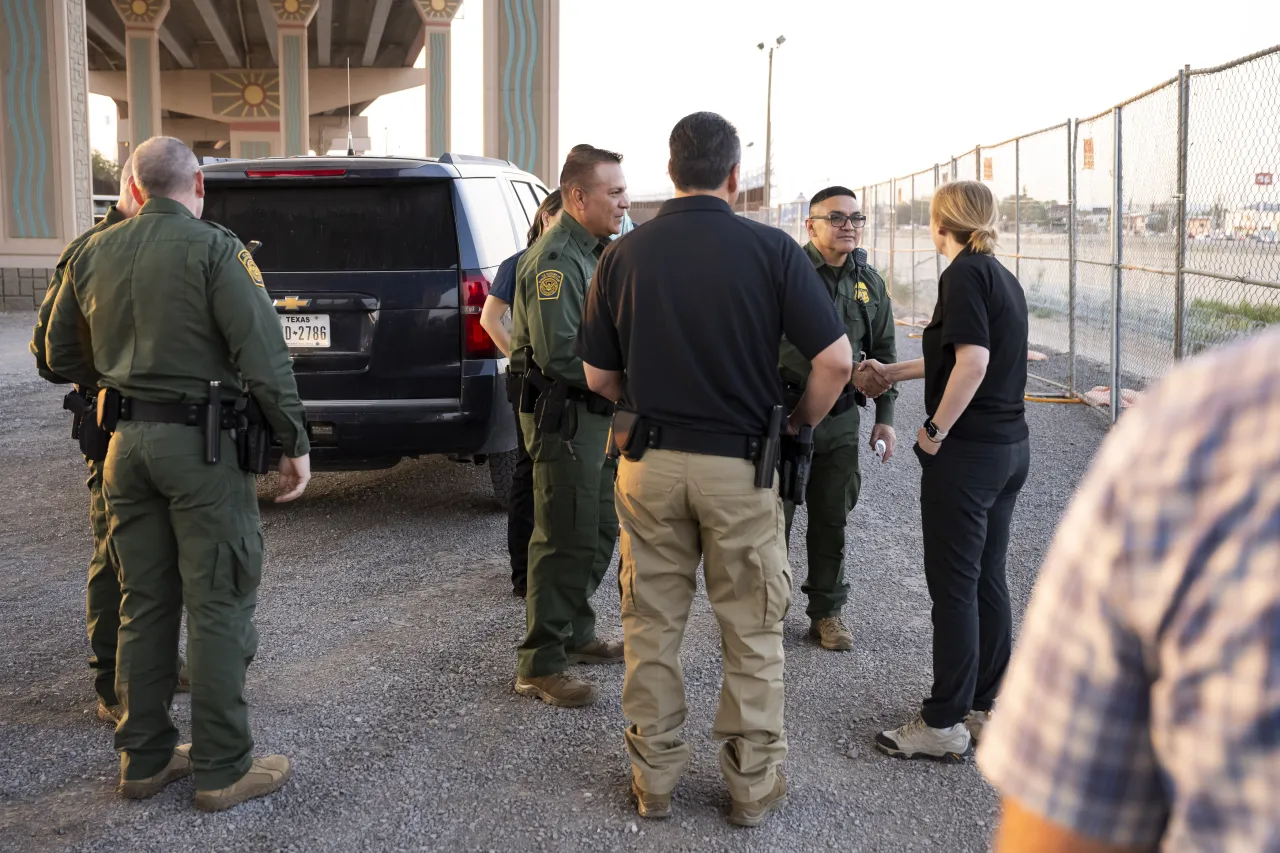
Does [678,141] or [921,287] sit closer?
[678,141]

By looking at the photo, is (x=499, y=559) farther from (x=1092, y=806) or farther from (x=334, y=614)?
(x=1092, y=806)

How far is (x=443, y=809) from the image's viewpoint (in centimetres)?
346

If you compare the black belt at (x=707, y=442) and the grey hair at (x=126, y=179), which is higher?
the grey hair at (x=126, y=179)

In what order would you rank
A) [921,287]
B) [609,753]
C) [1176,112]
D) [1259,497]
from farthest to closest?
[921,287] → [1176,112] → [609,753] → [1259,497]

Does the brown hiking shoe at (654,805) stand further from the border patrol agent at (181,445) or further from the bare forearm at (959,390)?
the bare forearm at (959,390)

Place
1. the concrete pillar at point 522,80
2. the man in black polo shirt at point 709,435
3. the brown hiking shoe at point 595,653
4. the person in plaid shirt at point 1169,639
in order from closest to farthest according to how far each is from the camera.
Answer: the person in plaid shirt at point 1169,639 < the man in black polo shirt at point 709,435 < the brown hiking shoe at point 595,653 < the concrete pillar at point 522,80

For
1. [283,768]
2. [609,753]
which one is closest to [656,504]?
[609,753]

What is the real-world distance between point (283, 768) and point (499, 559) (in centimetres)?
263

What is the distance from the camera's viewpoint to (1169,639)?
798 millimetres

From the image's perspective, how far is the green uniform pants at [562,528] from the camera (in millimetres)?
4348

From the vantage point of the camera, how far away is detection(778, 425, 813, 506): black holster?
3611mm

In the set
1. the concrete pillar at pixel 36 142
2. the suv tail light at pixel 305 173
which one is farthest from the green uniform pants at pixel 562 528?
the concrete pillar at pixel 36 142

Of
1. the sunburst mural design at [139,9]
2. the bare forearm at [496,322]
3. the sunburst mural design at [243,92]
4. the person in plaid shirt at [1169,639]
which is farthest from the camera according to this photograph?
the sunburst mural design at [243,92]

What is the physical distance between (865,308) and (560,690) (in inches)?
78.6
